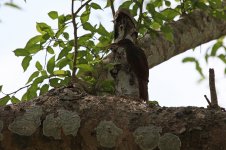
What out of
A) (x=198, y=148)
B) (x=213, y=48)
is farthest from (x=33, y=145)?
(x=213, y=48)

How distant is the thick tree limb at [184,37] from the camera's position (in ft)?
7.81

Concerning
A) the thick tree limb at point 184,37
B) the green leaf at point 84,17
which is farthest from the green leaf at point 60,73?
the thick tree limb at point 184,37

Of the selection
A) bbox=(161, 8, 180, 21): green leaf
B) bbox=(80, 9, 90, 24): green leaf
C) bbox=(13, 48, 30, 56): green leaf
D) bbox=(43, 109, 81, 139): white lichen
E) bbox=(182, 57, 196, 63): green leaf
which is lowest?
bbox=(43, 109, 81, 139): white lichen

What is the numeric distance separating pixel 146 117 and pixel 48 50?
112 cm

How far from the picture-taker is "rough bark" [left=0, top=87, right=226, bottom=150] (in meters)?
0.86

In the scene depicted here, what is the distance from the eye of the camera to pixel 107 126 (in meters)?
0.90

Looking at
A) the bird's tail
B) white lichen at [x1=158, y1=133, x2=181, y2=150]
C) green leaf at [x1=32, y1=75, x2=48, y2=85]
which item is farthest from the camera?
green leaf at [x1=32, y1=75, x2=48, y2=85]

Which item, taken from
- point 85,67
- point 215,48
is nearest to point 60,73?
point 85,67

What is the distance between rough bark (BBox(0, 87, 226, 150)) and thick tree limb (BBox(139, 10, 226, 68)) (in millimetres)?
1379

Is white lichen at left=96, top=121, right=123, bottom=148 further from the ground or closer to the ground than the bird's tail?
closer to the ground

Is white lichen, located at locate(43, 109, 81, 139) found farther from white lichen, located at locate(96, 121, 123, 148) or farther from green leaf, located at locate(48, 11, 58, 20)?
green leaf, located at locate(48, 11, 58, 20)

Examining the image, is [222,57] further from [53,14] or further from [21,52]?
[21,52]

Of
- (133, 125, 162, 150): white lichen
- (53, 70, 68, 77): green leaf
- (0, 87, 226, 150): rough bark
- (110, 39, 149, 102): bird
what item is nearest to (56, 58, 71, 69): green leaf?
(53, 70, 68, 77): green leaf

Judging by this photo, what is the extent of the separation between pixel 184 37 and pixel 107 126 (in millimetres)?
1819
